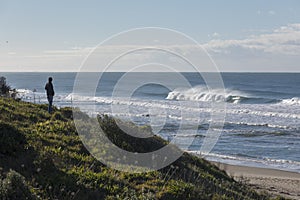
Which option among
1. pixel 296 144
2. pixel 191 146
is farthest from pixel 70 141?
pixel 296 144

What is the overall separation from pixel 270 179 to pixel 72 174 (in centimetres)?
1278

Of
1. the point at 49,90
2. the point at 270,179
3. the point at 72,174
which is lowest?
the point at 270,179

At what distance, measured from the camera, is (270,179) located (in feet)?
62.9

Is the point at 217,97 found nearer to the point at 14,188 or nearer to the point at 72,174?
the point at 72,174

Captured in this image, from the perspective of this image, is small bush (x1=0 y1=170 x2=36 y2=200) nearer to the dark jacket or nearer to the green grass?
the green grass

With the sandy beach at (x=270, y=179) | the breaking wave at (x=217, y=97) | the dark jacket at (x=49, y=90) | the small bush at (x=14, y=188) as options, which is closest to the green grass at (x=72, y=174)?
the small bush at (x=14, y=188)

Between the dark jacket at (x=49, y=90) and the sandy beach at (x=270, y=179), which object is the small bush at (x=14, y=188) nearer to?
the dark jacket at (x=49, y=90)

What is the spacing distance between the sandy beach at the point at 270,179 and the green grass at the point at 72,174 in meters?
4.54

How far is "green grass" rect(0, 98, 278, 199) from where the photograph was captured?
7793 mm

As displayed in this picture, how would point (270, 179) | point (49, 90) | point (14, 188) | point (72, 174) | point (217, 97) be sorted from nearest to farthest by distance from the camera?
point (14, 188)
point (72, 174)
point (49, 90)
point (270, 179)
point (217, 97)

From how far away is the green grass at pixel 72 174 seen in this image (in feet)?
25.6

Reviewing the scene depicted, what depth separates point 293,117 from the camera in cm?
4516

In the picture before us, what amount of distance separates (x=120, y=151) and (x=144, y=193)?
3452 mm

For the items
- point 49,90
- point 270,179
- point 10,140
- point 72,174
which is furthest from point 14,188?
point 270,179
